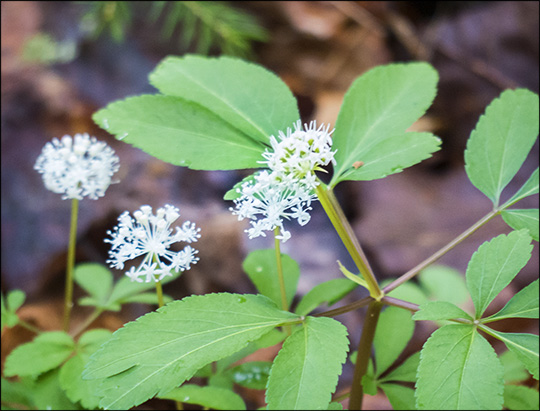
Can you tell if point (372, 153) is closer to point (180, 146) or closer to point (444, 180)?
point (180, 146)

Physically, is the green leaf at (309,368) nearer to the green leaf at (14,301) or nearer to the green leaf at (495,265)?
the green leaf at (495,265)

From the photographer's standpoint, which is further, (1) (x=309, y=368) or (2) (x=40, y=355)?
→ (2) (x=40, y=355)

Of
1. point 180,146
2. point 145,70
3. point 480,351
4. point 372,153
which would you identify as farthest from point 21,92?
point 480,351

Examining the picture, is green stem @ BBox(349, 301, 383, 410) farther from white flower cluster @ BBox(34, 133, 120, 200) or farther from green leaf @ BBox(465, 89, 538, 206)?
white flower cluster @ BBox(34, 133, 120, 200)

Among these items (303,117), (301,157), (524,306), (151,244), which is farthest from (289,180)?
(303,117)

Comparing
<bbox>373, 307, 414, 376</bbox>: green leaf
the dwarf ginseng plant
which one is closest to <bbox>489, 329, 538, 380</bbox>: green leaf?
the dwarf ginseng plant

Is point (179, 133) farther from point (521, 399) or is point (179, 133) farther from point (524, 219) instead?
point (521, 399)

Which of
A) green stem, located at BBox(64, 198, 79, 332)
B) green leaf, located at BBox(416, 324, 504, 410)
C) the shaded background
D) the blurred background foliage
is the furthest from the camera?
the blurred background foliage
